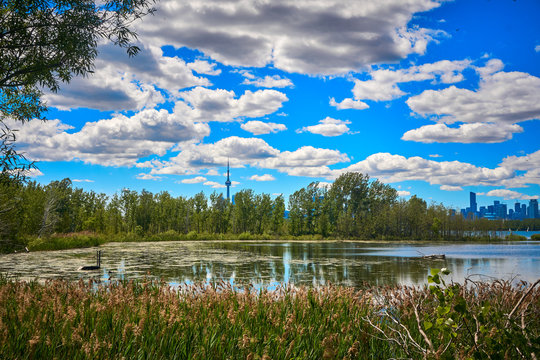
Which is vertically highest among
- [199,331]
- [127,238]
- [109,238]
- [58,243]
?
[199,331]

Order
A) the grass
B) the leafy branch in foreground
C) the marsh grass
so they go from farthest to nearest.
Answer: the grass < the marsh grass < the leafy branch in foreground

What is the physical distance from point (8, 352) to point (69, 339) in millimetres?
649

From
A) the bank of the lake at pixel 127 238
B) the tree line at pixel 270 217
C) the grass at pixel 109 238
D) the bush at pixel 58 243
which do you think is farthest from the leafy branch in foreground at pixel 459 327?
the tree line at pixel 270 217

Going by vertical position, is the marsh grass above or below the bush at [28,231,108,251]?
above

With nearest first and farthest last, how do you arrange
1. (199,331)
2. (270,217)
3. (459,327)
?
1. (459,327)
2. (199,331)
3. (270,217)

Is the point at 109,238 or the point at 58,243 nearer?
the point at 58,243

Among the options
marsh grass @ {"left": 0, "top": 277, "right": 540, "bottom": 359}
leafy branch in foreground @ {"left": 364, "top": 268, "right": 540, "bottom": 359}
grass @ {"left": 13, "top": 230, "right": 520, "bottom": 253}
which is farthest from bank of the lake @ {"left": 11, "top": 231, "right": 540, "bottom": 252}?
leafy branch in foreground @ {"left": 364, "top": 268, "right": 540, "bottom": 359}

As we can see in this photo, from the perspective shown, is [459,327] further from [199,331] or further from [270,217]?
[270,217]

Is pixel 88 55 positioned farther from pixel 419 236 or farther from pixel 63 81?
pixel 419 236

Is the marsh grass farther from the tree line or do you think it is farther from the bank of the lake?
the tree line

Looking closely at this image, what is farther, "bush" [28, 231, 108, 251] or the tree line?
the tree line

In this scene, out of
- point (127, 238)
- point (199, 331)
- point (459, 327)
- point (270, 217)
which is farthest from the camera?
point (270, 217)

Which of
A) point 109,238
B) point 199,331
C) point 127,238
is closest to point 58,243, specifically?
point 109,238

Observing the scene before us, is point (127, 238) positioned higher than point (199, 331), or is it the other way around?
point (199, 331)
